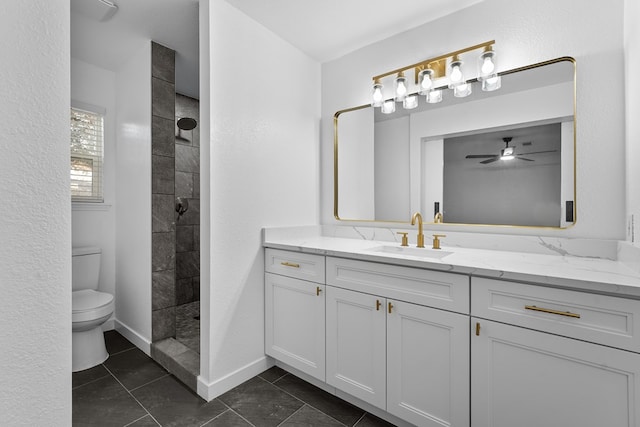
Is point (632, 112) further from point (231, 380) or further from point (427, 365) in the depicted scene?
point (231, 380)

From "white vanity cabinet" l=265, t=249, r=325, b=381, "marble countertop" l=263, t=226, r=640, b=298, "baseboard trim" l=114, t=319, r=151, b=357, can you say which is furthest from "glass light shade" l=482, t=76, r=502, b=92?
"baseboard trim" l=114, t=319, r=151, b=357

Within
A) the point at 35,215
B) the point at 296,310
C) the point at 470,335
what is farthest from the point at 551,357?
the point at 35,215

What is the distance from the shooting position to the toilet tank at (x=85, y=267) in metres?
2.39

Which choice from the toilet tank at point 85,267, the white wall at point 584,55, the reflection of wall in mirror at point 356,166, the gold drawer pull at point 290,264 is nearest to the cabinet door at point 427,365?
the gold drawer pull at point 290,264

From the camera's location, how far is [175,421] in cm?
157

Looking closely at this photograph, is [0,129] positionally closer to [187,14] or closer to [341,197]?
[187,14]

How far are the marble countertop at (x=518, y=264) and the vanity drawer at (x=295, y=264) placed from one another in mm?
44

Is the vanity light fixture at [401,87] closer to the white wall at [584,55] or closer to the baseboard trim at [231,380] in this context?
the white wall at [584,55]

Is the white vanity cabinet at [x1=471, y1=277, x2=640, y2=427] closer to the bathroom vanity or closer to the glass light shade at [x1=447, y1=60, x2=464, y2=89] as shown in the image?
the bathroom vanity

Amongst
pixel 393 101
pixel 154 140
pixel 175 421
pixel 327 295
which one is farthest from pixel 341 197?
pixel 175 421

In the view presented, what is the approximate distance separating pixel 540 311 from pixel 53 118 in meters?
1.50

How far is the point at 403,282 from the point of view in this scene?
4.79 ft

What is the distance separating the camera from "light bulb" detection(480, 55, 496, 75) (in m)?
1.71

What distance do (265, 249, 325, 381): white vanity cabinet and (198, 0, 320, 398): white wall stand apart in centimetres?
9
